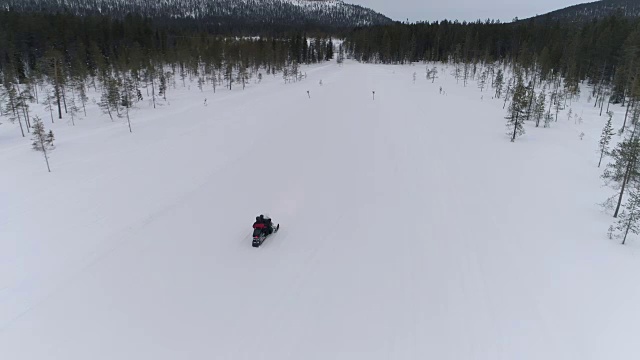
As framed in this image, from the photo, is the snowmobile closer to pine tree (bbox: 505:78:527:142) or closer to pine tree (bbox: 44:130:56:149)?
pine tree (bbox: 44:130:56:149)

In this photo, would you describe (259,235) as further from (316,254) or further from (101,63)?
(101,63)

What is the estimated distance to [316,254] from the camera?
19.7 metres

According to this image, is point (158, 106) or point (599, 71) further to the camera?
point (599, 71)

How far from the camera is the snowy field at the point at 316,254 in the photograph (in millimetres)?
13984

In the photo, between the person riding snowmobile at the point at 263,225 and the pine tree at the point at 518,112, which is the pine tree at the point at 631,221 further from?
the pine tree at the point at 518,112

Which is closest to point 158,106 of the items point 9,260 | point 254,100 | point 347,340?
point 254,100

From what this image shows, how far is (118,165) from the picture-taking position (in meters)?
35.0

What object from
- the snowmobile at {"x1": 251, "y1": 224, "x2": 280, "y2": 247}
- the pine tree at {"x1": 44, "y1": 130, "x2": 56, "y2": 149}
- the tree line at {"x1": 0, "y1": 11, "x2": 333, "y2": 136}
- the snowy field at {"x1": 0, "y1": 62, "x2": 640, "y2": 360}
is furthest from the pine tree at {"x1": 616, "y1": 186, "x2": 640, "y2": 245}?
the tree line at {"x1": 0, "y1": 11, "x2": 333, "y2": 136}

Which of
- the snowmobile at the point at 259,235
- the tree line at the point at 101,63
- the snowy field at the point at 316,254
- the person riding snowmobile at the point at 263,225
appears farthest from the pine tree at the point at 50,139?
the snowmobile at the point at 259,235

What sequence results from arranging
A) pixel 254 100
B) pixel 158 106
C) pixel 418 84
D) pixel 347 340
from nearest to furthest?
pixel 347 340 < pixel 158 106 < pixel 254 100 < pixel 418 84

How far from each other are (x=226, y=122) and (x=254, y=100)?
19.5m

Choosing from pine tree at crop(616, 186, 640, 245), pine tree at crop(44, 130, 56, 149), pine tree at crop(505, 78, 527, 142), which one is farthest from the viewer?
pine tree at crop(505, 78, 527, 142)

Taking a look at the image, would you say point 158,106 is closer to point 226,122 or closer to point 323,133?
point 226,122

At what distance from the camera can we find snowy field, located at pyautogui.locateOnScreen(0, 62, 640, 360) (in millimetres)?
13984
